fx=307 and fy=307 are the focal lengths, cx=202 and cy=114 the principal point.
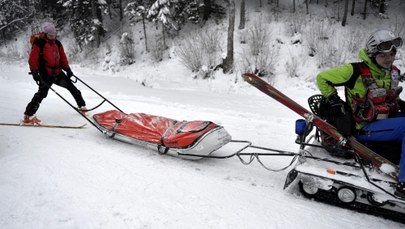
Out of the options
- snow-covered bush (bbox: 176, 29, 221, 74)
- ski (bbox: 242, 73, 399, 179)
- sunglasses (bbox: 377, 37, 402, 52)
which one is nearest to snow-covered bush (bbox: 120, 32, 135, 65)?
snow-covered bush (bbox: 176, 29, 221, 74)

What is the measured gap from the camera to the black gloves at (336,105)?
311cm

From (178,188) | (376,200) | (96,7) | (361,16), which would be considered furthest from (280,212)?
(96,7)

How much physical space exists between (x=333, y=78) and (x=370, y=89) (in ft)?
1.21

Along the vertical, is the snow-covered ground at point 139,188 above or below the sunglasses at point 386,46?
below

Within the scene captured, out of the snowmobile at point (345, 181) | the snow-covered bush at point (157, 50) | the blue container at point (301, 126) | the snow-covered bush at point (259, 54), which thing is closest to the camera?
the snowmobile at point (345, 181)

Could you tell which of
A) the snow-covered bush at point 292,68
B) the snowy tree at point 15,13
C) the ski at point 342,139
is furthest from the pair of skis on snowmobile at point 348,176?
the snowy tree at point 15,13

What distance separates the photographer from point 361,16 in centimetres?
1520

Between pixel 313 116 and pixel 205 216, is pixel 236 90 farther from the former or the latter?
pixel 205 216

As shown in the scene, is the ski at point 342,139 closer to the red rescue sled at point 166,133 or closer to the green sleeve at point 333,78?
the green sleeve at point 333,78

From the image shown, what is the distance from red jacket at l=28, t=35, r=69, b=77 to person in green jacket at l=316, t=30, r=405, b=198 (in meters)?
4.51

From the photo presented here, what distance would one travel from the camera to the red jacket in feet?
17.0

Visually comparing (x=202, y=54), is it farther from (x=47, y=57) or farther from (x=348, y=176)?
(x=348, y=176)

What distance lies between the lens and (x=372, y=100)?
3.11 metres

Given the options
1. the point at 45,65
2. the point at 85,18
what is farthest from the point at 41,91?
the point at 85,18
